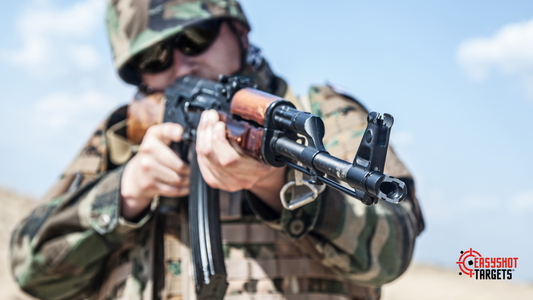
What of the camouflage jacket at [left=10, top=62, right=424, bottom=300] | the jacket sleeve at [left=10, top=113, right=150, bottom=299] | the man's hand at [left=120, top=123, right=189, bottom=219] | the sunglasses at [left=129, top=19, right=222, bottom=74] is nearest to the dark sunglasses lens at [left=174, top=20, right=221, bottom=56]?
the sunglasses at [left=129, top=19, right=222, bottom=74]

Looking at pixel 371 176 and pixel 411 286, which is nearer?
pixel 371 176

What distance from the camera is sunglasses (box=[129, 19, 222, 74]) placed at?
3000 mm

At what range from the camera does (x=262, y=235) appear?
2.71 metres

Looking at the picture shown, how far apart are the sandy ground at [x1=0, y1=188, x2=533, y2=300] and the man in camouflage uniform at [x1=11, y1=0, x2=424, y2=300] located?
35.3 feet

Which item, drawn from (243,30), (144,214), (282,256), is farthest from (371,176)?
(243,30)

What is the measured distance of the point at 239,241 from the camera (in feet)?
8.90

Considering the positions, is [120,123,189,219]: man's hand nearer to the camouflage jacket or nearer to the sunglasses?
the camouflage jacket

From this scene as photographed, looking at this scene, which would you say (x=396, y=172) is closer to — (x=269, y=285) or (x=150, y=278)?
(x=269, y=285)

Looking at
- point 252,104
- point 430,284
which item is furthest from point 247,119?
point 430,284

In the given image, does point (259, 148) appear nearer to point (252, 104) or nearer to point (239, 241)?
point (252, 104)

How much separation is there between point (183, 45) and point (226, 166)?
1.30 meters

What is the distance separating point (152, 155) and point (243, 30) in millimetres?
1131

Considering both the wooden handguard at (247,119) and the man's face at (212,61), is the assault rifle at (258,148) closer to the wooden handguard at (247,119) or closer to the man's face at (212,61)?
the wooden handguard at (247,119)

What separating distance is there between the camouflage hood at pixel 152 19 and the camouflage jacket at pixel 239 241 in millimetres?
461
